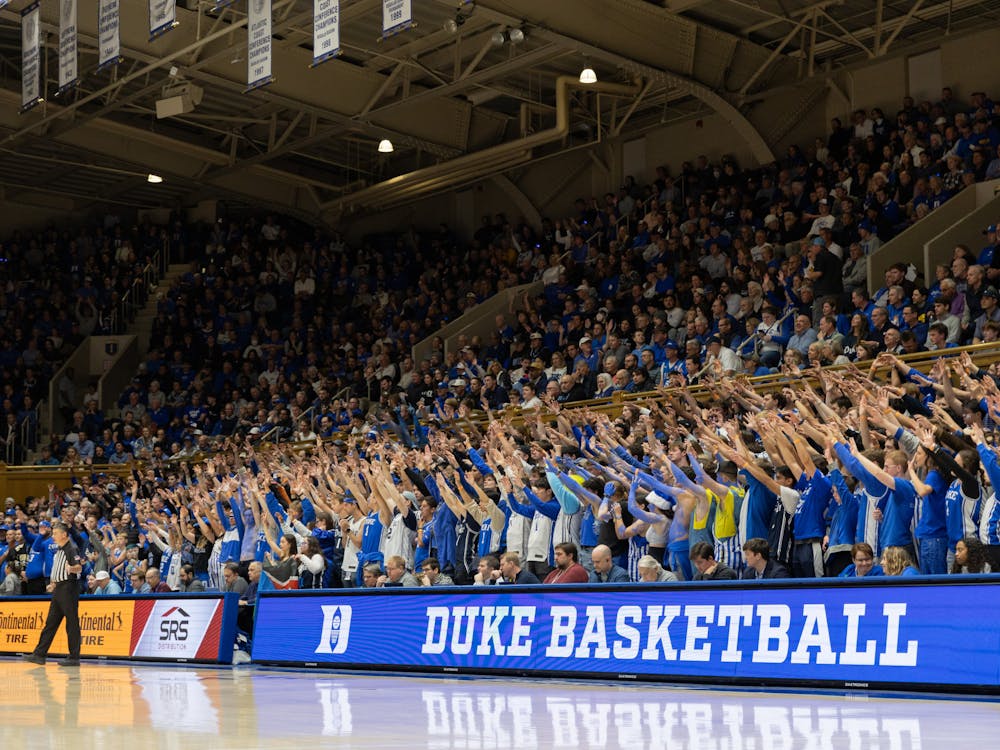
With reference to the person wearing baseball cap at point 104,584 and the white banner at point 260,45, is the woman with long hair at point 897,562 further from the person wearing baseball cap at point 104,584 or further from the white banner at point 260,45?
the white banner at point 260,45

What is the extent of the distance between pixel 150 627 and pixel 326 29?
8.25 metres

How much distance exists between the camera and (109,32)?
20.2 metres

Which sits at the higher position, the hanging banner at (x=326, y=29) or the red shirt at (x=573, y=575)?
the hanging banner at (x=326, y=29)

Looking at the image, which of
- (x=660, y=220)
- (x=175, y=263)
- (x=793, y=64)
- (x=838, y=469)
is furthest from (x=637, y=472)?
(x=175, y=263)

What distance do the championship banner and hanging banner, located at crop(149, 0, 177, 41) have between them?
1866 mm

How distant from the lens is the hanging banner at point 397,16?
17.8 meters

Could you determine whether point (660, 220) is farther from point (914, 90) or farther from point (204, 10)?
point (204, 10)

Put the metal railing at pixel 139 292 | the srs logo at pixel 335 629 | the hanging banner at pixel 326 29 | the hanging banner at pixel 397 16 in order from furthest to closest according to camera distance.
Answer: the metal railing at pixel 139 292 < the hanging banner at pixel 326 29 < the hanging banner at pixel 397 16 < the srs logo at pixel 335 629

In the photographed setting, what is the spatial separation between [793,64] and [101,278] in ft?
65.8

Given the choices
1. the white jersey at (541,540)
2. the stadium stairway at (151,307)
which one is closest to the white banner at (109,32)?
the white jersey at (541,540)

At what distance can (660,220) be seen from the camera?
1038 inches

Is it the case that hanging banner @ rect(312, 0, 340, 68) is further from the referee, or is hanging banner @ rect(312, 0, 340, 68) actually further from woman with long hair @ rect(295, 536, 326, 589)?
the referee

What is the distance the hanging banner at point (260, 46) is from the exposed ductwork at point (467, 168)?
8.66 m

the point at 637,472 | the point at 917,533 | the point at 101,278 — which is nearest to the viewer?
the point at 917,533
